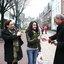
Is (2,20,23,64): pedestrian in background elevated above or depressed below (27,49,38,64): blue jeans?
above

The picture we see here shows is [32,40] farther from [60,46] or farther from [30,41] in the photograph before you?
[60,46]

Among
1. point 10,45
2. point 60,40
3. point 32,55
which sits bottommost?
point 32,55

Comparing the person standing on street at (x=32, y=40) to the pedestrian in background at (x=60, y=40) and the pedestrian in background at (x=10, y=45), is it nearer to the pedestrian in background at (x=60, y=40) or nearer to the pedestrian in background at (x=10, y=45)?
the pedestrian in background at (x=10, y=45)

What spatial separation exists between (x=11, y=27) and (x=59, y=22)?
1.32 metres

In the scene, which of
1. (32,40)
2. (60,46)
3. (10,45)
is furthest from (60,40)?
(10,45)

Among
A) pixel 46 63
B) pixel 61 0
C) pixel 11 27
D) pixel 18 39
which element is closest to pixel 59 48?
pixel 18 39

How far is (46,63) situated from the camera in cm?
583

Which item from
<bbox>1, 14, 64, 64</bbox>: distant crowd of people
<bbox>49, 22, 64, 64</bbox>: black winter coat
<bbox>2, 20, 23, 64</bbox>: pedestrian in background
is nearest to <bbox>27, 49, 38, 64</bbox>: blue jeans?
<bbox>1, 14, 64, 64</bbox>: distant crowd of people

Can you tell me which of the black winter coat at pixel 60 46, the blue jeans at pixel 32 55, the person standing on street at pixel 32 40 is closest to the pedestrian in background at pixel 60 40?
the black winter coat at pixel 60 46

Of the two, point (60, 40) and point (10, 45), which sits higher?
point (60, 40)

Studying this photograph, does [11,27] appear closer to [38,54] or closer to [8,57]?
[8,57]

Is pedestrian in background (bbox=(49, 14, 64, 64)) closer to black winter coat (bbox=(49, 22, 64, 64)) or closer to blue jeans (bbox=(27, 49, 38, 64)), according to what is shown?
black winter coat (bbox=(49, 22, 64, 64))

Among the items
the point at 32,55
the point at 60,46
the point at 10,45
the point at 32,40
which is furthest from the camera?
the point at 32,55

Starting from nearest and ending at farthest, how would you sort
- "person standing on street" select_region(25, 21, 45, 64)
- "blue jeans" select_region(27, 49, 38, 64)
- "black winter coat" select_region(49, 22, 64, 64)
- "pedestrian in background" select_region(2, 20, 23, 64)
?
"black winter coat" select_region(49, 22, 64, 64)
"pedestrian in background" select_region(2, 20, 23, 64)
"person standing on street" select_region(25, 21, 45, 64)
"blue jeans" select_region(27, 49, 38, 64)
